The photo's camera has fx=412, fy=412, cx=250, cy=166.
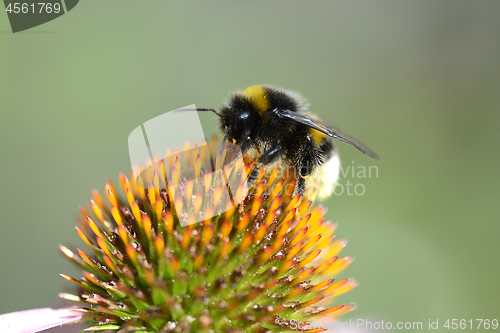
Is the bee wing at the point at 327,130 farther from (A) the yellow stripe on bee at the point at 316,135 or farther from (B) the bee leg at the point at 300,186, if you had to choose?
(B) the bee leg at the point at 300,186

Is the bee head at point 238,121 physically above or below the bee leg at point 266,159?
above

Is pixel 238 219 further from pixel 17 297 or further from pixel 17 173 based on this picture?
pixel 17 173

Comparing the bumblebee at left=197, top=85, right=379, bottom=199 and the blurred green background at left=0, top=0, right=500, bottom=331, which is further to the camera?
the blurred green background at left=0, top=0, right=500, bottom=331

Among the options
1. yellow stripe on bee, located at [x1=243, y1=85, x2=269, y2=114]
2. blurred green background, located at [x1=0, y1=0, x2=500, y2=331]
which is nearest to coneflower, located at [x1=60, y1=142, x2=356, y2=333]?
yellow stripe on bee, located at [x1=243, y1=85, x2=269, y2=114]

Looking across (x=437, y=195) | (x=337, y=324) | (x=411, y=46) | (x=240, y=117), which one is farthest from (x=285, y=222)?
(x=411, y=46)

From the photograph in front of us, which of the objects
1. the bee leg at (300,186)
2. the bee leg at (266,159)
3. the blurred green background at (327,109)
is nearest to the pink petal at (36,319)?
the bee leg at (266,159)

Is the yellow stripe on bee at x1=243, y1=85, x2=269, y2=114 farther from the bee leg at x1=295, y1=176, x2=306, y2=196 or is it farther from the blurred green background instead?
the blurred green background
